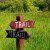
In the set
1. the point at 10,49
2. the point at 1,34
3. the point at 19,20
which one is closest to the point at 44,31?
the point at 1,34

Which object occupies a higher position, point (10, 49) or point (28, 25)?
point (28, 25)

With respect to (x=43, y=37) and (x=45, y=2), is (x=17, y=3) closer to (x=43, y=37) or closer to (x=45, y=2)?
(x=45, y=2)

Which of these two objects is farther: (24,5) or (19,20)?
(24,5)

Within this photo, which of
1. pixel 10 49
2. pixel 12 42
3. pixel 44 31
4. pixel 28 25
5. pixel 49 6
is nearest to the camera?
pixel 28 25

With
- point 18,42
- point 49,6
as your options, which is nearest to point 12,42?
point 18,42

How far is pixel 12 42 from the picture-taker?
591cm

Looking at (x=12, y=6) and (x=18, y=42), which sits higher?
(x=18, y=42)

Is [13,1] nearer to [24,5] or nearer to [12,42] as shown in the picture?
[24,5]

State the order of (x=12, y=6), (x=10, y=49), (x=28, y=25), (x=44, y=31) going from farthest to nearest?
(x=12, y=6), (x=44, y=31), (x=10, y=49), (x=28, y=25)

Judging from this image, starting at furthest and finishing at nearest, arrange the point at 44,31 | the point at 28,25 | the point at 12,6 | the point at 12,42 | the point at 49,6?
the point at 49,6, the point at 12,6, the point at 44,31, the point at 12,42, the point at 28,25

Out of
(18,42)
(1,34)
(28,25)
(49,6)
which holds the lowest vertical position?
(49,6)

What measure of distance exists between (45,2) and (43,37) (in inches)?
839

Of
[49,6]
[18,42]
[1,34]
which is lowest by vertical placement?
[49,6]

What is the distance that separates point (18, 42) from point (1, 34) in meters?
2.93
